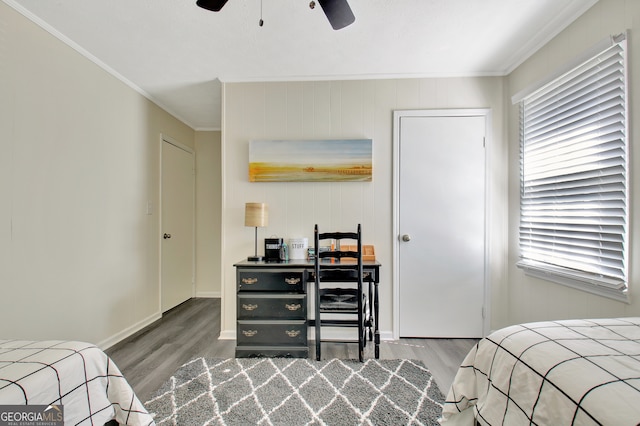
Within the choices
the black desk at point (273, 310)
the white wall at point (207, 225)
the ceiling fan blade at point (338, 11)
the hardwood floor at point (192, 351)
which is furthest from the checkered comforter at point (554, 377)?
the white wall at point (207, 225)

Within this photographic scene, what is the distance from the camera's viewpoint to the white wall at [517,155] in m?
1.46

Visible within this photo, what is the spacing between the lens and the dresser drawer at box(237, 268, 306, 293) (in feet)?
7.51

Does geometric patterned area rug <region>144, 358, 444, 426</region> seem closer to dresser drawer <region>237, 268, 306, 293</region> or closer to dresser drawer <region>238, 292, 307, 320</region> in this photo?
dresser drawer <region>238, 292, 307, 320</region>

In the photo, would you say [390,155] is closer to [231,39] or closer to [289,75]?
[289,75]

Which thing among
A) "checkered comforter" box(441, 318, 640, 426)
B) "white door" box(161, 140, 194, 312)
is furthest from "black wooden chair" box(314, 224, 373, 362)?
"white door" box(161, 140, 194, 312)

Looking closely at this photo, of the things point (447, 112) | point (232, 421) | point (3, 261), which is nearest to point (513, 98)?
point (447, 112)

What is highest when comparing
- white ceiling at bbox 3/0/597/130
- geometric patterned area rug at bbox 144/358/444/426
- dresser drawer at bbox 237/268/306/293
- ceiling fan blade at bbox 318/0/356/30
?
white ceiling at bbox 3/0/597/130

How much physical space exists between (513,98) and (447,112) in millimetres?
552

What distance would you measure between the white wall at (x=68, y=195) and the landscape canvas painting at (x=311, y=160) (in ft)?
4.38

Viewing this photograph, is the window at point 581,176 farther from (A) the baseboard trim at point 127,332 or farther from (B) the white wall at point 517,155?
(A) the baseboard trim at point 127,332

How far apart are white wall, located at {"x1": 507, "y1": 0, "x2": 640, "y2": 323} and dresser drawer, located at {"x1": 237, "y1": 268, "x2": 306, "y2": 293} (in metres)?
1.90

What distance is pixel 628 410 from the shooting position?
0.65 meters

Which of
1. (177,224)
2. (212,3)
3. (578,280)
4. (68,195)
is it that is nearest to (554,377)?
(578,280)

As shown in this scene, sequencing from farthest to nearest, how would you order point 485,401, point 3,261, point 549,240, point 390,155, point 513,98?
point 390,155
point 513,98
point 549,240
point 3,261
point 485,401
